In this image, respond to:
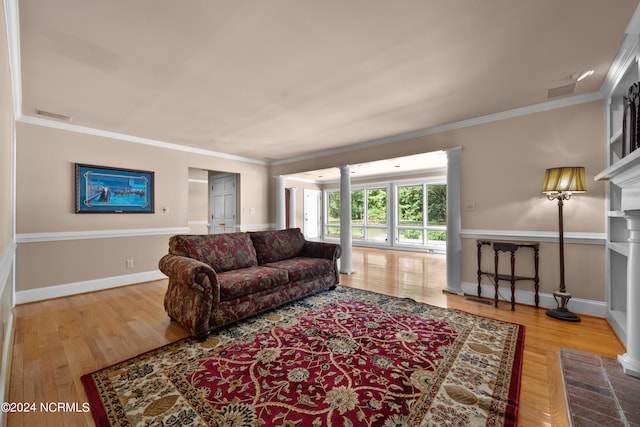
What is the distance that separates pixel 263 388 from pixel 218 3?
250 centimetres

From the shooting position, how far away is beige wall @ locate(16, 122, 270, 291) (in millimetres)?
3545

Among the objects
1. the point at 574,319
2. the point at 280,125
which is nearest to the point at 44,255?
the point at 280,125

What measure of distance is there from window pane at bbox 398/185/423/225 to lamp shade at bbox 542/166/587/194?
4995mm

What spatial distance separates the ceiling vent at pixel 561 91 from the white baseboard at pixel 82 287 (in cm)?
616

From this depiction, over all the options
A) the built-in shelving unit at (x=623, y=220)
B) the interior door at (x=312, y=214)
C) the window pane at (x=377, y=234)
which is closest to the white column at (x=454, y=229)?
the built-in shelving unit at (x=623, y=220)

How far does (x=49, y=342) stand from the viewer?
2.41m

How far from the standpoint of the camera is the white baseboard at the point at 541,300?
295 centimetres

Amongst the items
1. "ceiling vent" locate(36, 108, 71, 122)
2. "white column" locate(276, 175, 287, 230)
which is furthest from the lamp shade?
"ceiling vent" locate(36, 108, 71, 122)

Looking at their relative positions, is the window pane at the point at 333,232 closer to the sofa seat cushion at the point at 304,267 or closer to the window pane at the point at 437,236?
the window pane at the point at 437,236

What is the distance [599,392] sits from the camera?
5.66 ft

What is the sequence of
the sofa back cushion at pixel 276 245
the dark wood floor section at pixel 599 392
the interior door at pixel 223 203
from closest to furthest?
the dark wood floor section at pixel 599 392 < the sofa back cushion at pixel 276 245 < the interior door at pixel 223 203

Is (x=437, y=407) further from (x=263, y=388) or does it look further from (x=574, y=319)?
(x=574, y=319)

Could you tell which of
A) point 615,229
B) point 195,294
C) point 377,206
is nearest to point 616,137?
point 615,229

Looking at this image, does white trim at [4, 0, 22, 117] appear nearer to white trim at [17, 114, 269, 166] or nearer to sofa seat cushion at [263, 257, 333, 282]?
white trim at [17, 114, 269, 166]
